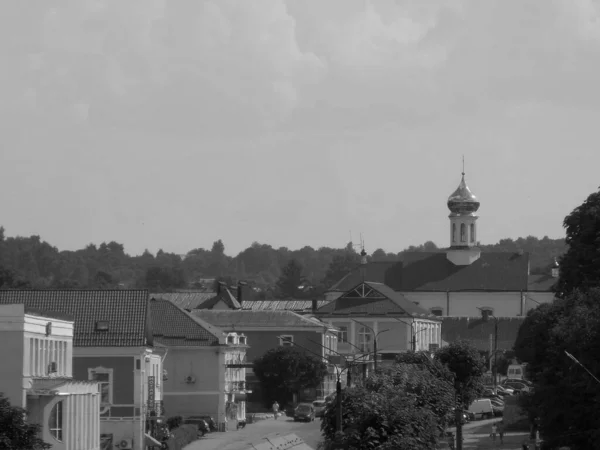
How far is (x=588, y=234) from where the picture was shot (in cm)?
6906

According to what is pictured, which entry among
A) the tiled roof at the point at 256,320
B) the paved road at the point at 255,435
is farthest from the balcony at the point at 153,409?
the tiled roof at the point at 256,320

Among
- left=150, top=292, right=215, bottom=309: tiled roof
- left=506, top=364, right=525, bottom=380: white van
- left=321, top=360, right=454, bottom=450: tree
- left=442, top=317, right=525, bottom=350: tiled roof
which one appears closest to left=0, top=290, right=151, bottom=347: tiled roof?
left=321, top=360, right=454, bottom=450: tree

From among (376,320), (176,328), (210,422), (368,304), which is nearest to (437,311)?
(368,304)

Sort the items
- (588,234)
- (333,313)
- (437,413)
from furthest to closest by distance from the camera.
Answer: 1. (333,313)
2. (588,234)
3. (437,413)

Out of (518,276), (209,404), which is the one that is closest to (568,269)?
(209,404)

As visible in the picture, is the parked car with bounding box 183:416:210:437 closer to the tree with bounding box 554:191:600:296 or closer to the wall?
the wall

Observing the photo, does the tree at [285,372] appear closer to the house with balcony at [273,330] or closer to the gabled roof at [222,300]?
the house with balcony at [273,330]

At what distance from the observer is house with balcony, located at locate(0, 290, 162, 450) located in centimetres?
5694

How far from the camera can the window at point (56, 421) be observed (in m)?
45.2

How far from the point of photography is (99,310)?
5891 cm

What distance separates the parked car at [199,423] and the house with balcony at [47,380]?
1507 cm

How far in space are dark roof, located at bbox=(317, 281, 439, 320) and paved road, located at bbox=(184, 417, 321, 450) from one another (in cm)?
4211

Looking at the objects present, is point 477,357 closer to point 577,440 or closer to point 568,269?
point 568,269

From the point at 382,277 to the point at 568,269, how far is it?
86.8 m
